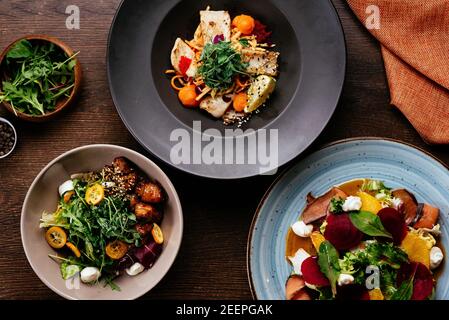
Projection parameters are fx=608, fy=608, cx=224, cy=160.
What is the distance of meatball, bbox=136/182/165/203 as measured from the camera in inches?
99.5

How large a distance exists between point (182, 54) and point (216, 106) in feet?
0.90

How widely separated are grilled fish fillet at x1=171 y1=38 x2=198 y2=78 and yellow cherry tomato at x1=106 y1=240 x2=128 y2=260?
796 millimetres

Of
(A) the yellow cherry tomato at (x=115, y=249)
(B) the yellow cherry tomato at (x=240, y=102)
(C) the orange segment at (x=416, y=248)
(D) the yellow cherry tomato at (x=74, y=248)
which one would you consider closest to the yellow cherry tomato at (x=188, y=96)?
(B) the yellow cherry tomato at (x=240, y=102)

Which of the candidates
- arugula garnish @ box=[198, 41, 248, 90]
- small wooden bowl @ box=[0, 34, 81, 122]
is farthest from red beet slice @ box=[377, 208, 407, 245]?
small wooden bowl @ box=[0, 34, 81, 122]

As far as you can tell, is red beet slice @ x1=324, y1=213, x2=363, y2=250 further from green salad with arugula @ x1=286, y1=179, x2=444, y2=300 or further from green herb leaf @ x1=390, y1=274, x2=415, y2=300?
green herb leaf @ x1=390, y1=274, x2=415, y2=300

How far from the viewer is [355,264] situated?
242 centimetres

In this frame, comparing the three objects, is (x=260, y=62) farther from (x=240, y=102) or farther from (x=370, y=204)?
(x=370, y=204)

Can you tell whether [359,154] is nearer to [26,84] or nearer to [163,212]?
[163,212]

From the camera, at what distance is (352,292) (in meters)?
2.39

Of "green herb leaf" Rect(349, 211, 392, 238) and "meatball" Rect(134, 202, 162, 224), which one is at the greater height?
"meatball" Rect(134, 202, 162, 224)
